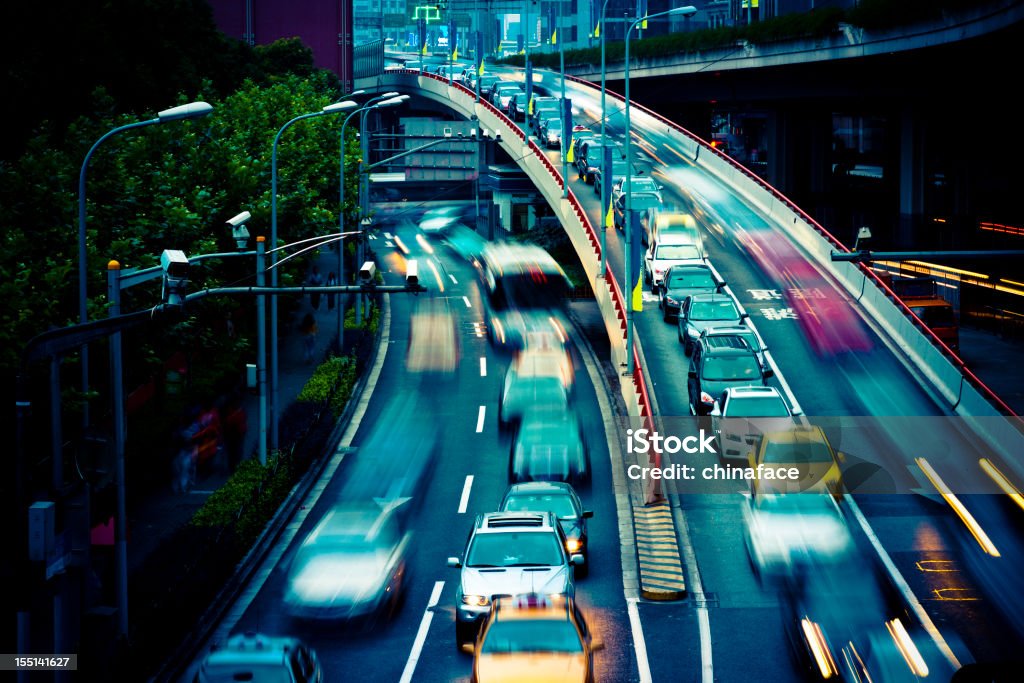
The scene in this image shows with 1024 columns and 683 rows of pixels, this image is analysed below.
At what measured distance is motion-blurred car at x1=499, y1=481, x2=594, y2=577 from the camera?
25.7 m

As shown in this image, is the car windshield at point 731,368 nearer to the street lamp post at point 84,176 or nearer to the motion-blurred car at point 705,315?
the motion-blurred car at point 705,315

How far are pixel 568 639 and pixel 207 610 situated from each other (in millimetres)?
8319

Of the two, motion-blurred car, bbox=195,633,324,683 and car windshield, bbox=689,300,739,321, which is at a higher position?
car windshield, bbox=689,300,739,321

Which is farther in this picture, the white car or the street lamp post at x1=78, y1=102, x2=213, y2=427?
the white car

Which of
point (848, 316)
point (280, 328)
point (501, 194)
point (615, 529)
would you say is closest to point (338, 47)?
point (501, 194)

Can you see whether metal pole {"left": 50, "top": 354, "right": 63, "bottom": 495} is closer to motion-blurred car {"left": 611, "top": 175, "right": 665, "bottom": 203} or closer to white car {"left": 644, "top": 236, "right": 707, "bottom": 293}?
white car {"left": 644, "top": 236, "right": 707, "bottom": 293}

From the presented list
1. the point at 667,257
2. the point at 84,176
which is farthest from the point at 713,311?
the point at 84,176

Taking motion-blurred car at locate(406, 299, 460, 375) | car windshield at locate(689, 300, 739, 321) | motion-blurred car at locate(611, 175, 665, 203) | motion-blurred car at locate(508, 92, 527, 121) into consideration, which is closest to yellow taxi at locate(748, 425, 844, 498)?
car windshield at locate(689, 300, 739, 321)

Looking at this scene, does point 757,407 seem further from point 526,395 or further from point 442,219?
point 442,219

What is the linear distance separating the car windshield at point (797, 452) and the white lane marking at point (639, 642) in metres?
5.03

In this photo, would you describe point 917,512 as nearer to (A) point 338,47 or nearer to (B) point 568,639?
(B) point 568,639

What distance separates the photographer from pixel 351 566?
25.8 meters

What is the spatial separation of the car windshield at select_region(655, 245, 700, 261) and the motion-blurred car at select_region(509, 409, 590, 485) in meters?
14.4

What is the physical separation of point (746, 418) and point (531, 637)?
13.0 meters
